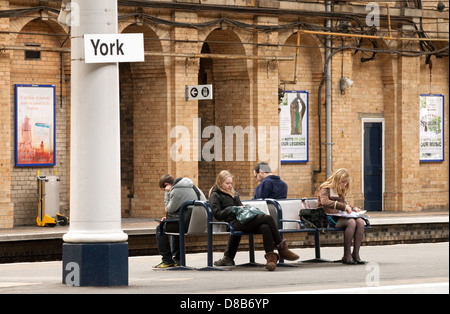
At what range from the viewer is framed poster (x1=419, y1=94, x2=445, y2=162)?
103 feet

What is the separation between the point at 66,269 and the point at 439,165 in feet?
69.8

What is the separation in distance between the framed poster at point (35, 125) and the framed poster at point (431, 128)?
11.4 m

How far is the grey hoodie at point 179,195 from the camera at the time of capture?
14797 millimetres

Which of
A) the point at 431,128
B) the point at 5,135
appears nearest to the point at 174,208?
the point at 5,135

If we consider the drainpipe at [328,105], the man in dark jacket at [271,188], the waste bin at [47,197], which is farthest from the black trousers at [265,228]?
the drainpipe at [328,105]

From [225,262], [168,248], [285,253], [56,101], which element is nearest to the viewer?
[285,253]

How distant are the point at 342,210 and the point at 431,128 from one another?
57.0ft

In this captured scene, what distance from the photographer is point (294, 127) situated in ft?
94.9

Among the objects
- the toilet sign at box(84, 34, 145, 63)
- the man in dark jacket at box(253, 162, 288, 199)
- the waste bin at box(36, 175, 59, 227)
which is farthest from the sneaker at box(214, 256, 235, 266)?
the waste bin at box(36, 175, 59, 227)

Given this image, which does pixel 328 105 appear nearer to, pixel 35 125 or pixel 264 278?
pixel 35 125

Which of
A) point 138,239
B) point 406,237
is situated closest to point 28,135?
point 138,239

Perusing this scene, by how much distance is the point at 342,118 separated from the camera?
1152 inches
